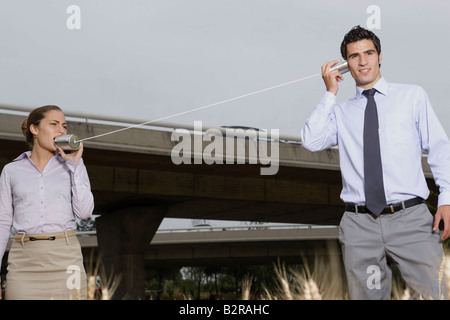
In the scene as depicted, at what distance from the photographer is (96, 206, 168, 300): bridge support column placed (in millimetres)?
24894

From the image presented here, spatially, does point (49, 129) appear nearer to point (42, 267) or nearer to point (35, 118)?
point (35, 118)

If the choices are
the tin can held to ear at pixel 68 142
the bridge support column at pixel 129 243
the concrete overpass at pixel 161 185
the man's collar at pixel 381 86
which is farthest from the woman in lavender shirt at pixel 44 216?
the bridge support column at pixel 129 243

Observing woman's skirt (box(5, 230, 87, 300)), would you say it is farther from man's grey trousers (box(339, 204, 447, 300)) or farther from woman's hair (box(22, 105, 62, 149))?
man's grey trousers (box(339, 204, 447, 300))

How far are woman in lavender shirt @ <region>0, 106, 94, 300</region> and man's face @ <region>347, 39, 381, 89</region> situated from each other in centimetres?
208

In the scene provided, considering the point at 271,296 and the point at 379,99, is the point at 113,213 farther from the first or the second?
the point at 271,296

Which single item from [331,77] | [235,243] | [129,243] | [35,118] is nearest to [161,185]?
[129,243]

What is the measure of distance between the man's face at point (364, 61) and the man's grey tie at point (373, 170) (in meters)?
0.30

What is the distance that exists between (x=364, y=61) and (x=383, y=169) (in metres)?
0.77

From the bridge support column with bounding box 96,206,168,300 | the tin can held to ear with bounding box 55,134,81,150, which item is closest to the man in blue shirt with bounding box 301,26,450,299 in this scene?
the tin can held to ear with bounding box 55,134,81,150

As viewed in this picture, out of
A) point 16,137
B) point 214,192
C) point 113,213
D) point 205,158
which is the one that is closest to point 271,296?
point 16,137

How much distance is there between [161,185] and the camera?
23.1 meters

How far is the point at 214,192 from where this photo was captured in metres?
23.8

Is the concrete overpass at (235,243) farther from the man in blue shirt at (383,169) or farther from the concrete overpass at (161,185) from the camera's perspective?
the man in blue shirt at (383,169)

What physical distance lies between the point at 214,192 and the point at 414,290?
2032 cm
